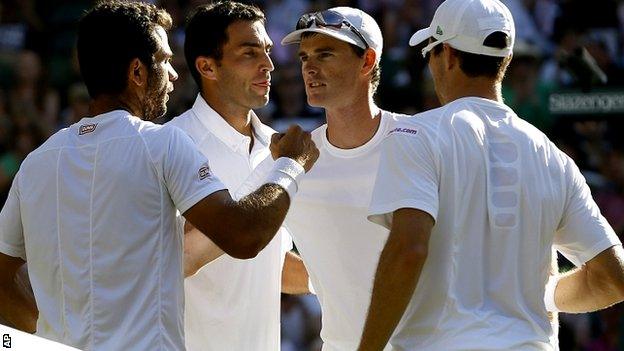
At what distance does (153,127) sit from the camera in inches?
160

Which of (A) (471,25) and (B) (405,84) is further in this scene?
(B) (405,84)

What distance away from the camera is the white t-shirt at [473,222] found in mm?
3945

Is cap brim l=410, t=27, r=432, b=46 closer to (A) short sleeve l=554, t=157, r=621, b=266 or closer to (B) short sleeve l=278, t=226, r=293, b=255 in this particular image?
(A) short sleeve l=554, t=157, r=621, b=266

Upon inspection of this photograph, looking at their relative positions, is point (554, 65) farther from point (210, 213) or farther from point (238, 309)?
point (210, 213)

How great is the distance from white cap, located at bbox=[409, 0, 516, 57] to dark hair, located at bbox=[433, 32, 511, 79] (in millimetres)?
13

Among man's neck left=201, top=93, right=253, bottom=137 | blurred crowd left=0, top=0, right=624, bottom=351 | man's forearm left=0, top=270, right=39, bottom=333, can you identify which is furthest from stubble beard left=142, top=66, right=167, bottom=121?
blurred crowd left=0, top=0, right=624, bottom=351

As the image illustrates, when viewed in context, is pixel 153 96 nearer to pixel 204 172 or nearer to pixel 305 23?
pixel 204 172

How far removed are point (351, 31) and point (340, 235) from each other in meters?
0.89

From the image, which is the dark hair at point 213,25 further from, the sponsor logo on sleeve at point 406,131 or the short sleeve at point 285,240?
the sponsor logo on sleeve at point 406,131

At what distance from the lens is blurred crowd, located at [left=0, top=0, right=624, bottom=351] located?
9.68 meters

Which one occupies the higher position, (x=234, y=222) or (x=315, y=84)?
(x=234, y=222)

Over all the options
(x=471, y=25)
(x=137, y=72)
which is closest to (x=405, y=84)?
(x=471, y=25)

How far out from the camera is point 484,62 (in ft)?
13.8

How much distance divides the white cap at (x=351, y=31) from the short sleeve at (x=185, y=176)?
1.49m
